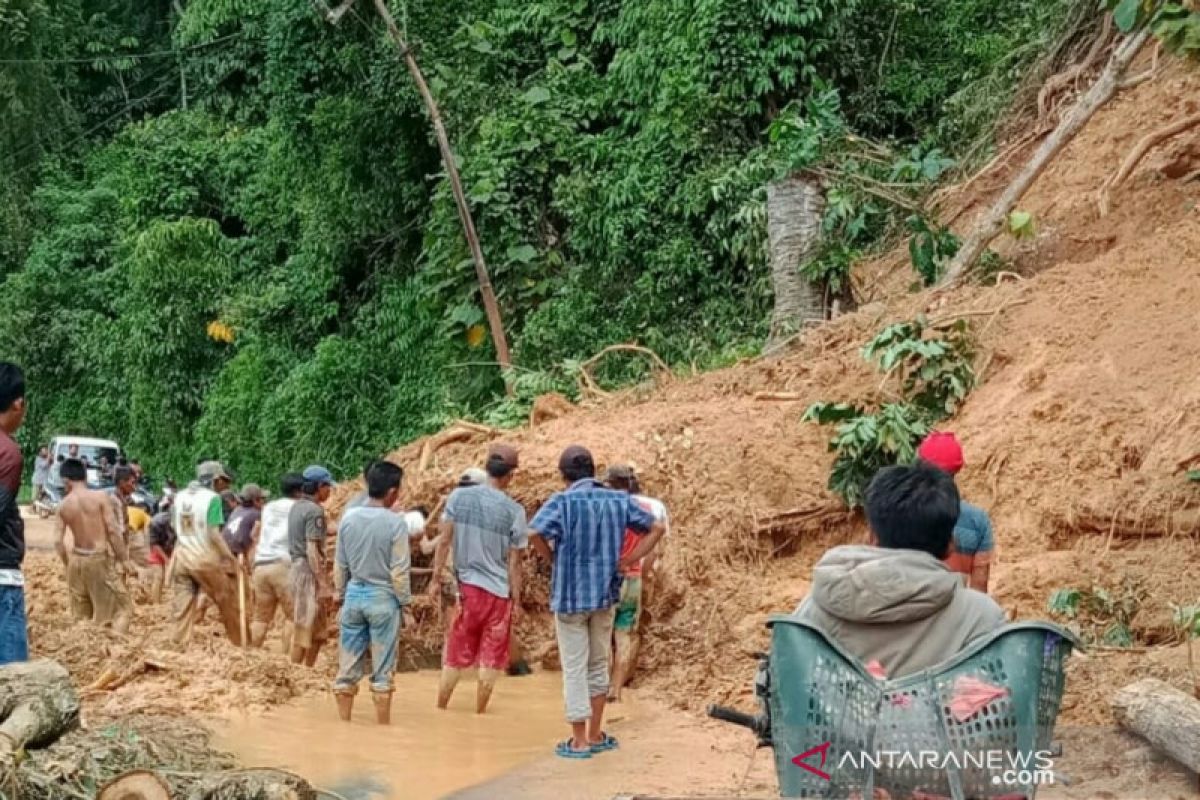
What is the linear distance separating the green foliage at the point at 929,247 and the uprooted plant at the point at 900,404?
1.63 m

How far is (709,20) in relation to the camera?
18.9m

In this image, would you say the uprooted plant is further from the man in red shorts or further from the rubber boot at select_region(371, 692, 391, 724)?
the rubber boot at select_region(371, 692, 391, 724)

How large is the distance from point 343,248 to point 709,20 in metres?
9.74

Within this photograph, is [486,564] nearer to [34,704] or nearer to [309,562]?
[309,562]

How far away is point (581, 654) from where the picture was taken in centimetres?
866

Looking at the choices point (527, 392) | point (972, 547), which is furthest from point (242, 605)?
point (972, 547)

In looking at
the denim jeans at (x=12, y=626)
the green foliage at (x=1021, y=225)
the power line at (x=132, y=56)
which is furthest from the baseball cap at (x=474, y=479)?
the power line at (x=132, y=56)

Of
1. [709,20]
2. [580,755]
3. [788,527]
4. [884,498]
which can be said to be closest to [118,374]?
[709,20]

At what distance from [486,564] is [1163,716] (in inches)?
176

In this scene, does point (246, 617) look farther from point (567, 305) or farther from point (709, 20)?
point (709, 20)

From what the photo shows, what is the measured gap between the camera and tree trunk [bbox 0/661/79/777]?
6.43 m

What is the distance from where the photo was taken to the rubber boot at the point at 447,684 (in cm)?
1032

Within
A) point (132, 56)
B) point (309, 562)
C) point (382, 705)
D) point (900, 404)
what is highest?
point (132, 56)

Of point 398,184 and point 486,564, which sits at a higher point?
point 398,184
